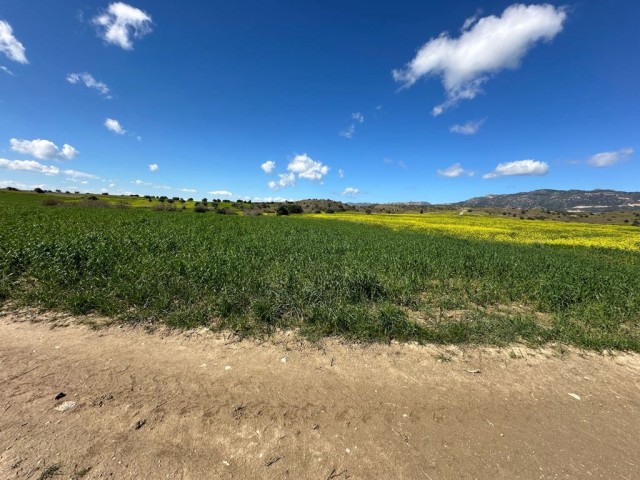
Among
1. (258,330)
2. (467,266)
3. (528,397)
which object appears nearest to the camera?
(528,397)

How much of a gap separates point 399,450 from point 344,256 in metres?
9.97

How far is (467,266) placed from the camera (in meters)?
11.9

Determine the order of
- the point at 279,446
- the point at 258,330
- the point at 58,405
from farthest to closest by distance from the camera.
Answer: the point at 258,330 < the point at 58,405 < the point at 279,446

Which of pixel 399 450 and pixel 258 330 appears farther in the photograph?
pixel 258 330

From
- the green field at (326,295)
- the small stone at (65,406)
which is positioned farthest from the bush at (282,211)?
the small stone at (65,406)

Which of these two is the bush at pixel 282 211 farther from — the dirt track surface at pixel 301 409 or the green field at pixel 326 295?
→ the dirt track surface at pixel 301 409

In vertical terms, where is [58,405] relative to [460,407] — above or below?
above

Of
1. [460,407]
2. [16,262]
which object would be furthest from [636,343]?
[16,262]

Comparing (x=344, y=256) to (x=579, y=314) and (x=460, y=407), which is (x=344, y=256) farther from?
(x=460, y=407)

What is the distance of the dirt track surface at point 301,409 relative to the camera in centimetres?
319

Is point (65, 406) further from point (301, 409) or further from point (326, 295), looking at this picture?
point (326, 295)

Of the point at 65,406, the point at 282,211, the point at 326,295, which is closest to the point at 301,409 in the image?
the point at 65,406

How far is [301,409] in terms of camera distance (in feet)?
13.1

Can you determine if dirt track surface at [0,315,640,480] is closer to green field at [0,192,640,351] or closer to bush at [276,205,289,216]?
green field at [0,192,640,351]
